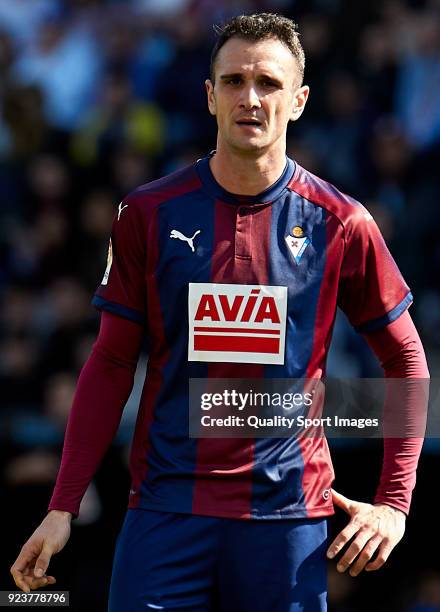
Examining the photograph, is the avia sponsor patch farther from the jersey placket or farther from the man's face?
the man's face

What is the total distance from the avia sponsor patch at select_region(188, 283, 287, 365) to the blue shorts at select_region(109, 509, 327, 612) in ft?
1.60

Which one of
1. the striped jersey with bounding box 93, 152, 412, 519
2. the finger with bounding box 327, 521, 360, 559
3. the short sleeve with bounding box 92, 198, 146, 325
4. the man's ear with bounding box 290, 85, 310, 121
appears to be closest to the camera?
the finger with bounding box 327, 521, 360, 559

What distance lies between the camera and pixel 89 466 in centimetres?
359

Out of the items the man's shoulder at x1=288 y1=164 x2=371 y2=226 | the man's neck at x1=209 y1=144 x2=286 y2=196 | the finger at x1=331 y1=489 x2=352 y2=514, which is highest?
the man's neck at x1=209 y1=144 x2=286 y2=196

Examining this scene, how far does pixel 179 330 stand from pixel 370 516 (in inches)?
31.1

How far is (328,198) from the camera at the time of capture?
366cm

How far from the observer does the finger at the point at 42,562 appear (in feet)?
11.2

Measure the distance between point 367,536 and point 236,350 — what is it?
0.66 m

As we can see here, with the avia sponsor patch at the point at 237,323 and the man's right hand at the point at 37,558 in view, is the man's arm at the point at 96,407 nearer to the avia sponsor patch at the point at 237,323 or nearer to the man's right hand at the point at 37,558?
the man's right hand at the point at 37,558

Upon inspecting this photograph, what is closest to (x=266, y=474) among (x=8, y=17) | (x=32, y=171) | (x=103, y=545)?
(x=103, y=545)

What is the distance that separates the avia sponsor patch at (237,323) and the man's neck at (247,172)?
0.32 m

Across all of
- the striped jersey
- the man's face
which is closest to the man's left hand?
the striped jersey

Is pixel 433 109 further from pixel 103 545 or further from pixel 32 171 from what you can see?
pixel 103 545

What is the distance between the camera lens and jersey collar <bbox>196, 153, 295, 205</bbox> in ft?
11.9
